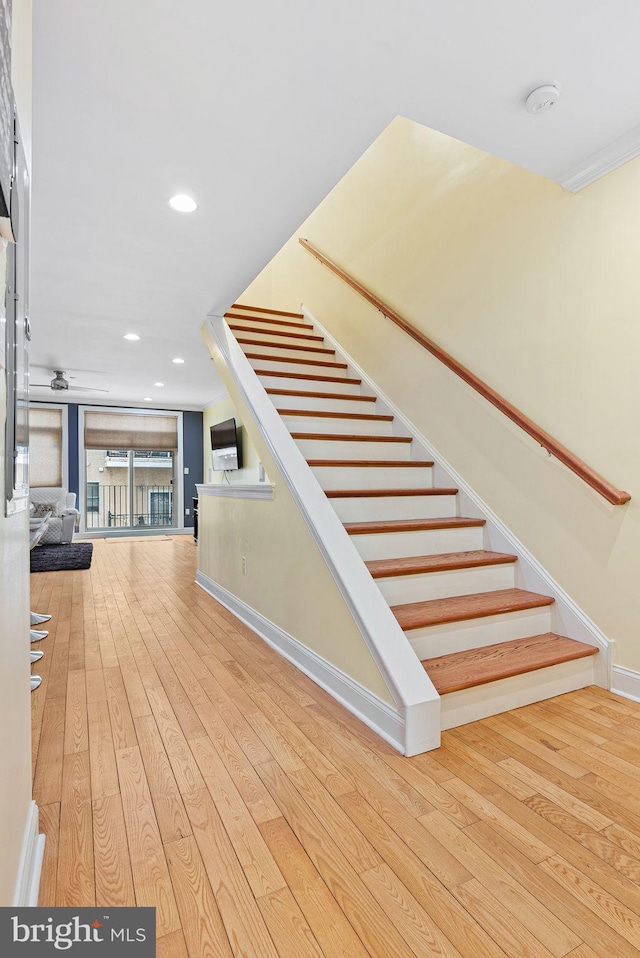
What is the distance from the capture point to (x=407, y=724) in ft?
5.82

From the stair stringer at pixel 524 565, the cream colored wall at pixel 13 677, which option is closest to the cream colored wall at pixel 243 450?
the stair stringer at pixel 524 565

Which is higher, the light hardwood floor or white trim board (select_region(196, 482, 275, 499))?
white trim board (select_region(196, 482, 275, 499))

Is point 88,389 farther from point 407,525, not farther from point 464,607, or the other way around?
point 464,607

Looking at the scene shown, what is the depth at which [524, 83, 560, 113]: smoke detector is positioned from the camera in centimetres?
179

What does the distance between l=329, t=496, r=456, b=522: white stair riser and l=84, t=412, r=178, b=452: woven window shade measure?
7184 millimetres

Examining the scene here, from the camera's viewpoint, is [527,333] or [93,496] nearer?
[527,333]

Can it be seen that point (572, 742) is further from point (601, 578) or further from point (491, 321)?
point (491, 321)

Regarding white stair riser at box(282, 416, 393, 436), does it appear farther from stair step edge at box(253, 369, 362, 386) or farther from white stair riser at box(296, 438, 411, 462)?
stair step edge at box(253, 369, 362, 386)

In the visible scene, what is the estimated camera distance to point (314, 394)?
150 inches

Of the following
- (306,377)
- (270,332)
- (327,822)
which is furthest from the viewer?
(270,332)

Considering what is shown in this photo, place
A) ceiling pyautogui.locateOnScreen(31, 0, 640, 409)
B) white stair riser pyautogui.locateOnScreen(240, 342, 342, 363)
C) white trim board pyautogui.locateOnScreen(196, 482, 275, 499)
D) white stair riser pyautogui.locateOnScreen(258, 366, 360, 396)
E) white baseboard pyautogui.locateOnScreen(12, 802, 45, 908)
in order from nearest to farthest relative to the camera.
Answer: white baseboard pyautogui.locateOnScreen(12, 802, 45, 908) < ceiling pyautogui.locateOnScreen(31, 0, 640, 409) < white trim board pyautogui.locateOnScreen(196, 482, 275, 499) < white stair riser pyautogui.locateOnScreen(258, 366, 360, 396) < white stair riser pyautogui.locateOnScreen(240, 342, 342, 363)

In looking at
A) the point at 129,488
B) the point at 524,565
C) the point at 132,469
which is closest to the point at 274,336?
the point at 524,565

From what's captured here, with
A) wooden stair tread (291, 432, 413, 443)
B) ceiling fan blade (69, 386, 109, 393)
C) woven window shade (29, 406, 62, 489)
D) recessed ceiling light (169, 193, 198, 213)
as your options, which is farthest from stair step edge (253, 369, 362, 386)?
woven window shade (29, 406, 62, 489)

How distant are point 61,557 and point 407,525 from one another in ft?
16.7
